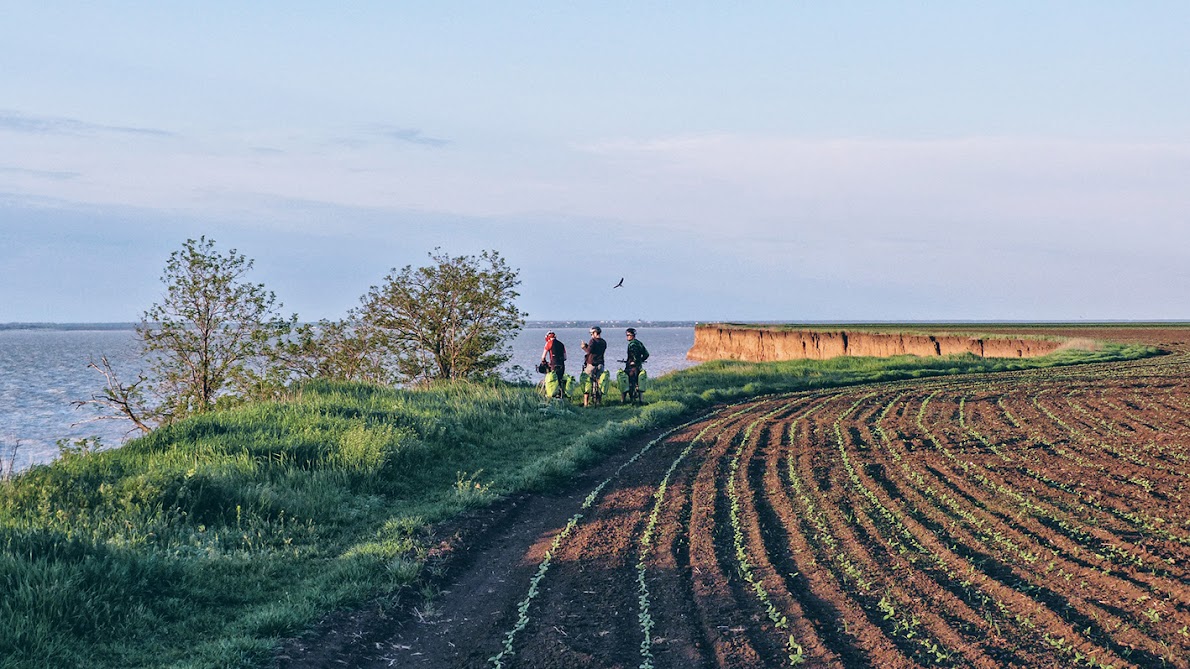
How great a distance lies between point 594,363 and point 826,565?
1478cm

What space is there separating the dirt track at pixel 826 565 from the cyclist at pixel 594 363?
693cm

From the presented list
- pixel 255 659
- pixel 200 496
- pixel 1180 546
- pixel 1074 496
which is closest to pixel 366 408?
pixel 200 496

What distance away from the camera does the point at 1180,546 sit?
9.07 meters

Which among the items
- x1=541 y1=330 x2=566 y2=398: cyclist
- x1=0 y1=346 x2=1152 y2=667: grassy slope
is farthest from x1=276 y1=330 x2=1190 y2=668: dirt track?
x1=541 y1=330 x2=566 y2=398: cyclist

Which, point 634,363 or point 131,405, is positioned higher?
point 634,363

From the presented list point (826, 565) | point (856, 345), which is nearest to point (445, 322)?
point (826, 565)

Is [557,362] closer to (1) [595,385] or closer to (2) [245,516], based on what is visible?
(1) [595,385]

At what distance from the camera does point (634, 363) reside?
23.6 metres

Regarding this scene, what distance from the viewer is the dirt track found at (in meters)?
6.94

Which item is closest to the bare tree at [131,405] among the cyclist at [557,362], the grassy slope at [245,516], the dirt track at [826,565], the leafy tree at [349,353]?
the grassy slope at [245,516]

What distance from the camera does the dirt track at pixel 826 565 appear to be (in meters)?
6.94

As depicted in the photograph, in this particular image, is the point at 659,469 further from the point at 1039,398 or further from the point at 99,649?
the point at 1039,398

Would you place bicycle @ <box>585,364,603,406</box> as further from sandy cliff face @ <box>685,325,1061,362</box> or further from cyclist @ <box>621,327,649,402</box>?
sandy cliff face @ <box>685,325,1061,362</box>

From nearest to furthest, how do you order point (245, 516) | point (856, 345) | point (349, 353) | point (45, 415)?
point (245, 516)
point (349, 353)
point (45, 415)
point (856, 345)
